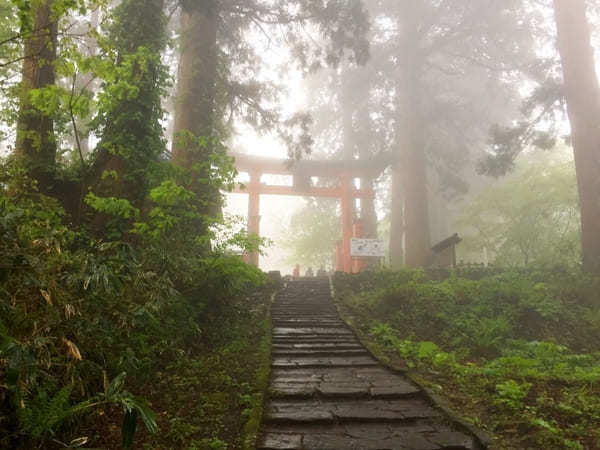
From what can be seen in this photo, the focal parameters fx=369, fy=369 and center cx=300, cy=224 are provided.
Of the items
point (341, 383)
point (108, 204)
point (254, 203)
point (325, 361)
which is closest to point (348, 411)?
point (341, 383)

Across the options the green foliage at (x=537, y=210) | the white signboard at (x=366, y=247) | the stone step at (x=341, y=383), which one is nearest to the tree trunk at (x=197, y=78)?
the stone step at (x=341, y=383)

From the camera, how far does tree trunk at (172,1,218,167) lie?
8422mm

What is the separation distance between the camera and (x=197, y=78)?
28.7ft

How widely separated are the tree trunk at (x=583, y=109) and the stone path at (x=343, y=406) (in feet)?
25.5

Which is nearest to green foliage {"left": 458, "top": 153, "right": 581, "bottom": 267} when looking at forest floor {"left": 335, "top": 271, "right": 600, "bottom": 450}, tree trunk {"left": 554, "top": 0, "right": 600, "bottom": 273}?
tree trunk {"left": 554, "top": 0, "right": 600, "bottom": 273}

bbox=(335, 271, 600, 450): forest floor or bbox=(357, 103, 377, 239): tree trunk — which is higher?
bbox=(357, 103, 377, 239): tree trunk

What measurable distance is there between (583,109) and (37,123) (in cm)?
1287

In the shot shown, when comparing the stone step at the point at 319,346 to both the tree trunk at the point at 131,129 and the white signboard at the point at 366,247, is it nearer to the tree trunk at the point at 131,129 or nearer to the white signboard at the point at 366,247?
the tree trunk at the point at 131,129

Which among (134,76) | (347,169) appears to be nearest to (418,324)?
(134,76)

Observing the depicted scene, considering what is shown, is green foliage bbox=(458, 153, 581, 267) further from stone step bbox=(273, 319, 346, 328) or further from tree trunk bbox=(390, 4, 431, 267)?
stone step bbox=(273, 319, 346, 328)

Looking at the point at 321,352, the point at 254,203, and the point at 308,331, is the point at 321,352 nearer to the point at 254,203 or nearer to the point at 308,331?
the point at 308,331

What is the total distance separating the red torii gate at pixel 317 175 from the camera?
17.4 metres

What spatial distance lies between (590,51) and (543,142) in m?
2.66

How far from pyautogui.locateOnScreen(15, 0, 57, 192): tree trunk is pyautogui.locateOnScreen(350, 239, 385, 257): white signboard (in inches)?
399
